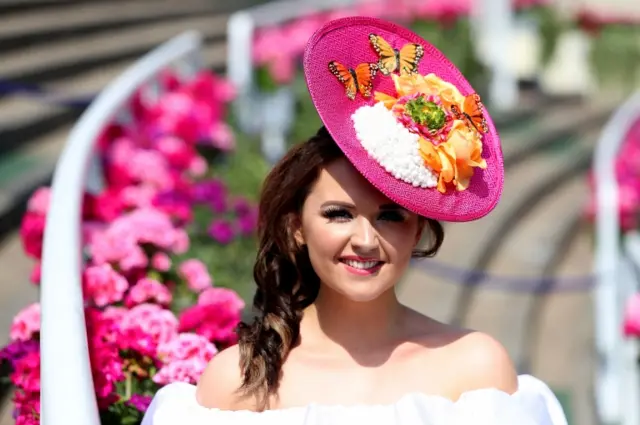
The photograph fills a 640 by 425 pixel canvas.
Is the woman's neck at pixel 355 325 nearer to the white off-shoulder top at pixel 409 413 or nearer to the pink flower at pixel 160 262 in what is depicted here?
the white off-shoulder top at pixel 409 413

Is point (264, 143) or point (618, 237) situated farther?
point (264, 143)

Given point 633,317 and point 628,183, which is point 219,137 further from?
point 628,183

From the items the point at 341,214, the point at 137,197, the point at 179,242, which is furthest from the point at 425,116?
the point at 137,197

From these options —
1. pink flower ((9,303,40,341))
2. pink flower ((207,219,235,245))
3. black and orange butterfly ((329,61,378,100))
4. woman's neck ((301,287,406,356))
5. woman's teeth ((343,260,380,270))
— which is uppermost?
black and orange butterfly ((329,61,378,100))

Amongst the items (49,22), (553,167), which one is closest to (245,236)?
(49,22)

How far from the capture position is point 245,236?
4.52 metres

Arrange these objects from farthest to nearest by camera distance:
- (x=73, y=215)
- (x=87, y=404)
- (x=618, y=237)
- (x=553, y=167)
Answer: (x=553, y=167), (x=618, y=237), (x=73, y=215), (x=87, y=404)

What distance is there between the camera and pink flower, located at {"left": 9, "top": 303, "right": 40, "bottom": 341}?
2598 millimetres

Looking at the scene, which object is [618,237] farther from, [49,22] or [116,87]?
[49,22]

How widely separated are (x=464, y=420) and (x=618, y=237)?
4.12m

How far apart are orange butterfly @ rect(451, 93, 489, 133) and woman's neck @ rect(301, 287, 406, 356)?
1.27 ft

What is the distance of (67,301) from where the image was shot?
2.24m

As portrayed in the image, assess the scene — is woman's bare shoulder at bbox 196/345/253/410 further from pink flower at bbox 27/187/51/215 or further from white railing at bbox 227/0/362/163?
white railing at bbox 227/0/362/163

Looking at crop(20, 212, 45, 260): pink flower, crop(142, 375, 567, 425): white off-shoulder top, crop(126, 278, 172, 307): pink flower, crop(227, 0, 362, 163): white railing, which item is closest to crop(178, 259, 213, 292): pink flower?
crop(126, 278, 172, 307): pink flower
